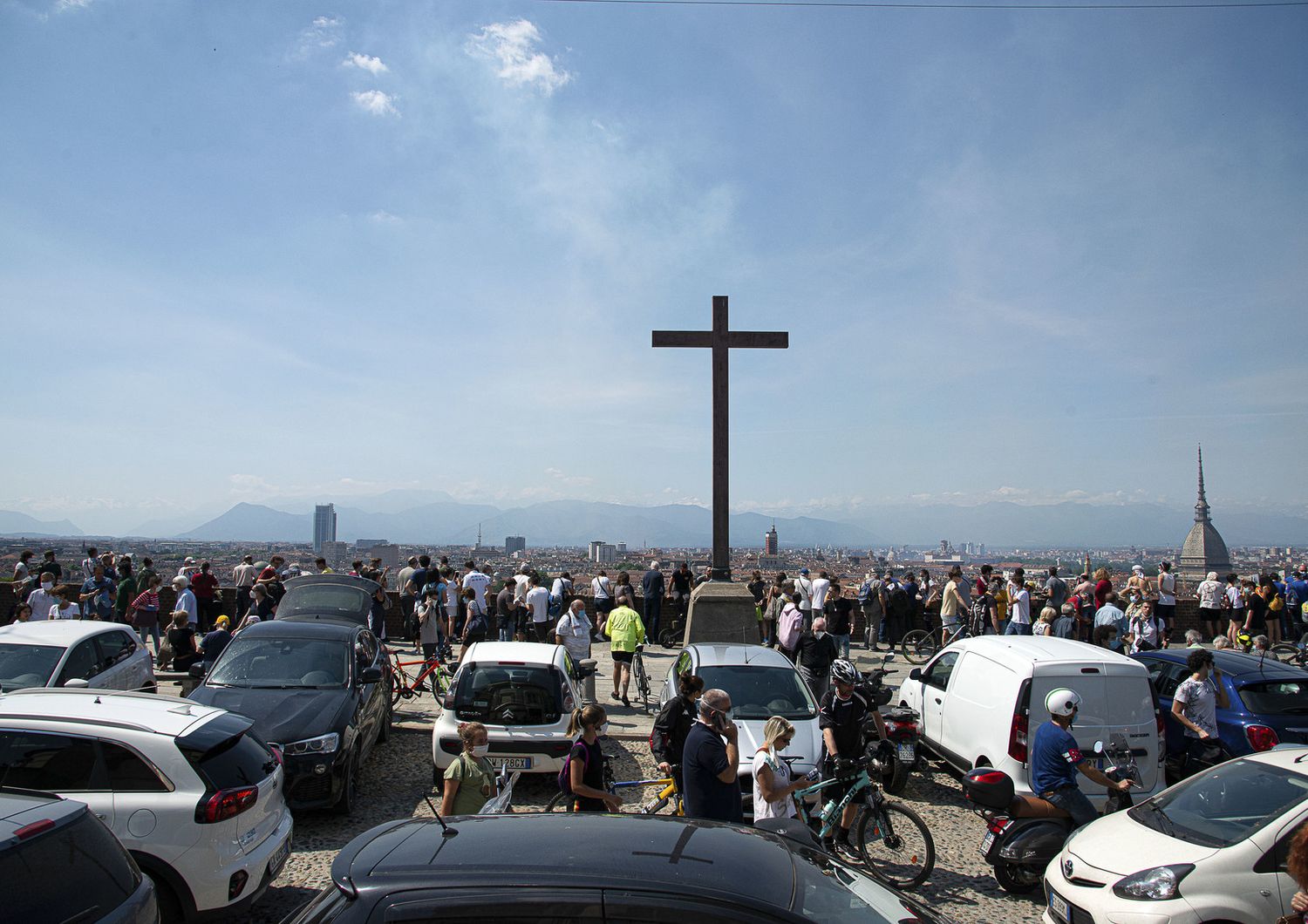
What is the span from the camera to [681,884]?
2.84 m

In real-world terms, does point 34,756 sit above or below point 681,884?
below

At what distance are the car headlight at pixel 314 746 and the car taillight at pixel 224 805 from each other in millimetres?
2075

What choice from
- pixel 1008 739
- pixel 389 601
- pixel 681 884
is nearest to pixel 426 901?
pixel 681 884

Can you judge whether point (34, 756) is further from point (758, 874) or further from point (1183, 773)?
point (1183, 773)

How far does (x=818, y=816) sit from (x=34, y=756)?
5.81 meters

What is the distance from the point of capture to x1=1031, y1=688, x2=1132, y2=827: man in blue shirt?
265 inches

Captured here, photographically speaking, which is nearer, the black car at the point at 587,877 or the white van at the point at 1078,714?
the black car at the point at 587,877

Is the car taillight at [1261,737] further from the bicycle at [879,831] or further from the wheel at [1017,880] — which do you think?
the bicycle at [879,831]

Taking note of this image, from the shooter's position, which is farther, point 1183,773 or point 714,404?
point 714,404

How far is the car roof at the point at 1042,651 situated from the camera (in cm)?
809

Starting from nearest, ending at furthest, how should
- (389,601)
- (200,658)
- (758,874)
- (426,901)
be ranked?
1. (426,901)
2. (758,874)
3. (200,658)
4. (389,601)

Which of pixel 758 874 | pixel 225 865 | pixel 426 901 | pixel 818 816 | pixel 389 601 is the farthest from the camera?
pixel 389 601

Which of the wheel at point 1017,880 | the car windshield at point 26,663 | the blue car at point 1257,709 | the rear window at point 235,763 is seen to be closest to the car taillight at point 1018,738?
the wheel at point 1017,880

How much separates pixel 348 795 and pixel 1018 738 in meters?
6.36
